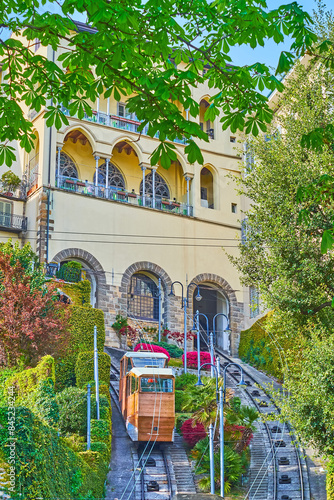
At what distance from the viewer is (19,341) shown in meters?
20.8

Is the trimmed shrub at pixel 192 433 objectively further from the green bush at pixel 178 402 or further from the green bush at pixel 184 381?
the green bush at pixel 184 381

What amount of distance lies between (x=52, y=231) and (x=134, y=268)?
4.71 meters

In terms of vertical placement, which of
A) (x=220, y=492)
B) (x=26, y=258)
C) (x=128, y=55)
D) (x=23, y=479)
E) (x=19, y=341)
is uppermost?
(x=26, y=258)

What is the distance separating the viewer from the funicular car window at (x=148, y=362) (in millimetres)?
23920

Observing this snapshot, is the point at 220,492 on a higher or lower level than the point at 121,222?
lower

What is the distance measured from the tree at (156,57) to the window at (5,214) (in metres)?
27.4

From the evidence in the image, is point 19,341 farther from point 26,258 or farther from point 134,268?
point 134,268

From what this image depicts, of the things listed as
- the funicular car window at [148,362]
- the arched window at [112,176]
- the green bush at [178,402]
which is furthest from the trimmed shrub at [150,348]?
the arched window at [112,176]

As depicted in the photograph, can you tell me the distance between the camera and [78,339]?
25.5 m

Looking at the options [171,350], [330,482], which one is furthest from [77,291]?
[330,482]

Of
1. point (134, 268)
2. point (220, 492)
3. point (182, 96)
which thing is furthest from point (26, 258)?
point (182, 96)

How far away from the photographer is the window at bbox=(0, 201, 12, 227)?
3384cm

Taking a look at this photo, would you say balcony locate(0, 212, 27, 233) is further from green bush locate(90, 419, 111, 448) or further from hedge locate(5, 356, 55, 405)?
hedge locate(5, 356, 55, 405)

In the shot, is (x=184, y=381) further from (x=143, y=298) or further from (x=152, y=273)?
(x=152, y=273)
